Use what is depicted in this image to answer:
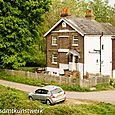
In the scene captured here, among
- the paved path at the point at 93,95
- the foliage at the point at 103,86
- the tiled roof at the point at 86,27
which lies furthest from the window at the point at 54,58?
the paved path at the point at 93,95

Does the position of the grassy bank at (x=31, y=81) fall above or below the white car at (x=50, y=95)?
above

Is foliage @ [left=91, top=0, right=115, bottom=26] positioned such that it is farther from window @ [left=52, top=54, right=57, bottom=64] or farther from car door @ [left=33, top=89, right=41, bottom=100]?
car door @ [left=33, top=89, right=41, bottom=100]

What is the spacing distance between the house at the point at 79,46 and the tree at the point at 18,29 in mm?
2975

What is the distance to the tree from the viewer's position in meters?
42.9

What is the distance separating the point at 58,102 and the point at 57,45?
19.1 metres

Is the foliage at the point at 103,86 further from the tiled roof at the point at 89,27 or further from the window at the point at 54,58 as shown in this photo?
the window at the point at 54,58

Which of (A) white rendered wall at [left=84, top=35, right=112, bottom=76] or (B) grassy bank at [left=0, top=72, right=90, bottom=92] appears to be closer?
(B) grassy bank at [left=0, top=72, right=90, bottom=92]

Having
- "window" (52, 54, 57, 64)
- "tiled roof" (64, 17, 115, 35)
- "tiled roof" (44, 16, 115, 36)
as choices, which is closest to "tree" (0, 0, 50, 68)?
"window" (52, 54, 57, 64)

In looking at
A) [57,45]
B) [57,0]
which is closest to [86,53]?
[57,45]

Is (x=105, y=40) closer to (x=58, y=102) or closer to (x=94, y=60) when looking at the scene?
(x=94, y=60)

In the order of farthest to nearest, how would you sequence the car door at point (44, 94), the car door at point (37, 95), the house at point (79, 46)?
the house at point (79, 46)
the car door at point (37, 95)
the car door at point (44, 94)

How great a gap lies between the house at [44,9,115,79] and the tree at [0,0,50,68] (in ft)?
9.76

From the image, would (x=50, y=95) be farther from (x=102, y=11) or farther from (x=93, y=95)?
(x=102, y=11)

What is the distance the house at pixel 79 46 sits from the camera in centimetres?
4431
